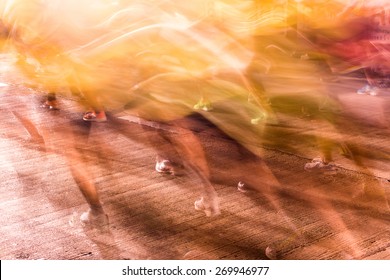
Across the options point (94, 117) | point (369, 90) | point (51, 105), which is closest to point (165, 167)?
point (94, 117)

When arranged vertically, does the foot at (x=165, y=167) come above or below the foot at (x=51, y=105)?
above

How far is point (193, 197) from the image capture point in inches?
183

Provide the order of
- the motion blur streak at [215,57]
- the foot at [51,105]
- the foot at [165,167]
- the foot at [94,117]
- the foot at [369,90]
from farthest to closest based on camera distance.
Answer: the foot at [369,90] → the foot at [51,105] → the foot at [94,117] → the foot at [165,167] → the motion blur streak at [215,57]

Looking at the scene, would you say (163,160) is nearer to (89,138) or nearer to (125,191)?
(125,191)

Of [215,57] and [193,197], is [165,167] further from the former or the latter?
[215,57]

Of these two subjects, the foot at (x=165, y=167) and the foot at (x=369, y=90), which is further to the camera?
the foot at (x=369, y=90)

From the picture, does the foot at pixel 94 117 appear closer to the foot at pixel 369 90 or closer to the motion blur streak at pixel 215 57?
the motion blur streak at pixel 215 57

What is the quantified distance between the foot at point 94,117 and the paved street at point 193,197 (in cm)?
11

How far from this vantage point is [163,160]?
5.43 metres

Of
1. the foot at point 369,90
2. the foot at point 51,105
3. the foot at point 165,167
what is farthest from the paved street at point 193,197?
the foot at point 369,90

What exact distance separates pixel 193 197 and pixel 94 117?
9.65 feet

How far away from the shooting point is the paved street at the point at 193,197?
385 cm

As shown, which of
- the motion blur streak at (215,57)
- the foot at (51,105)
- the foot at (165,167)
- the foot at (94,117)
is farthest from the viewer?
the foot at (51,105)

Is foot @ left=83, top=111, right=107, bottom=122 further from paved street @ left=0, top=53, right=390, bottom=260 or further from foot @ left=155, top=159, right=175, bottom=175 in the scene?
foot @ left=155, top=159, right=175, bottom=175
